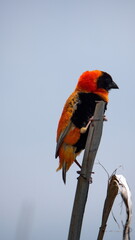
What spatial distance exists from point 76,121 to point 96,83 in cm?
77

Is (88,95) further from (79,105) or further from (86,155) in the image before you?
(86,155)

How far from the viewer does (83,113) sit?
494 cm

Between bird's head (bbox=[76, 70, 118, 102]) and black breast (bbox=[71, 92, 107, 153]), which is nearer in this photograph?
black breast (bbox=[71, 92, 107, 153])

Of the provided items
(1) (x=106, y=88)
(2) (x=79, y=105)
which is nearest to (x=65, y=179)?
(2) (x=79, y=105)

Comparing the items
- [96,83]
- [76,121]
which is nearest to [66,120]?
[76,121]

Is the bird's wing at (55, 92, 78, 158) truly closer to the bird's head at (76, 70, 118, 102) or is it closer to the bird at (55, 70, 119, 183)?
the bird at (55, 70, 119, 183)

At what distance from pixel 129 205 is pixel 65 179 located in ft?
7.19

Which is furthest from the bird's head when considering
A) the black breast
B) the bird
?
the black breast

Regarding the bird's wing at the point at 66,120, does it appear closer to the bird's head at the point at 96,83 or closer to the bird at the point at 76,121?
the bird at the point at 76,121

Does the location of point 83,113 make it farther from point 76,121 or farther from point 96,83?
point 96,83

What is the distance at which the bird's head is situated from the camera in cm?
532

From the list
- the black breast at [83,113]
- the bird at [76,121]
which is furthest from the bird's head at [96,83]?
the black breast at [83,113]

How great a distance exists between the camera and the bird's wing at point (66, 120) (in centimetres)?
498

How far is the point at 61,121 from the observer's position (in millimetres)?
5129
